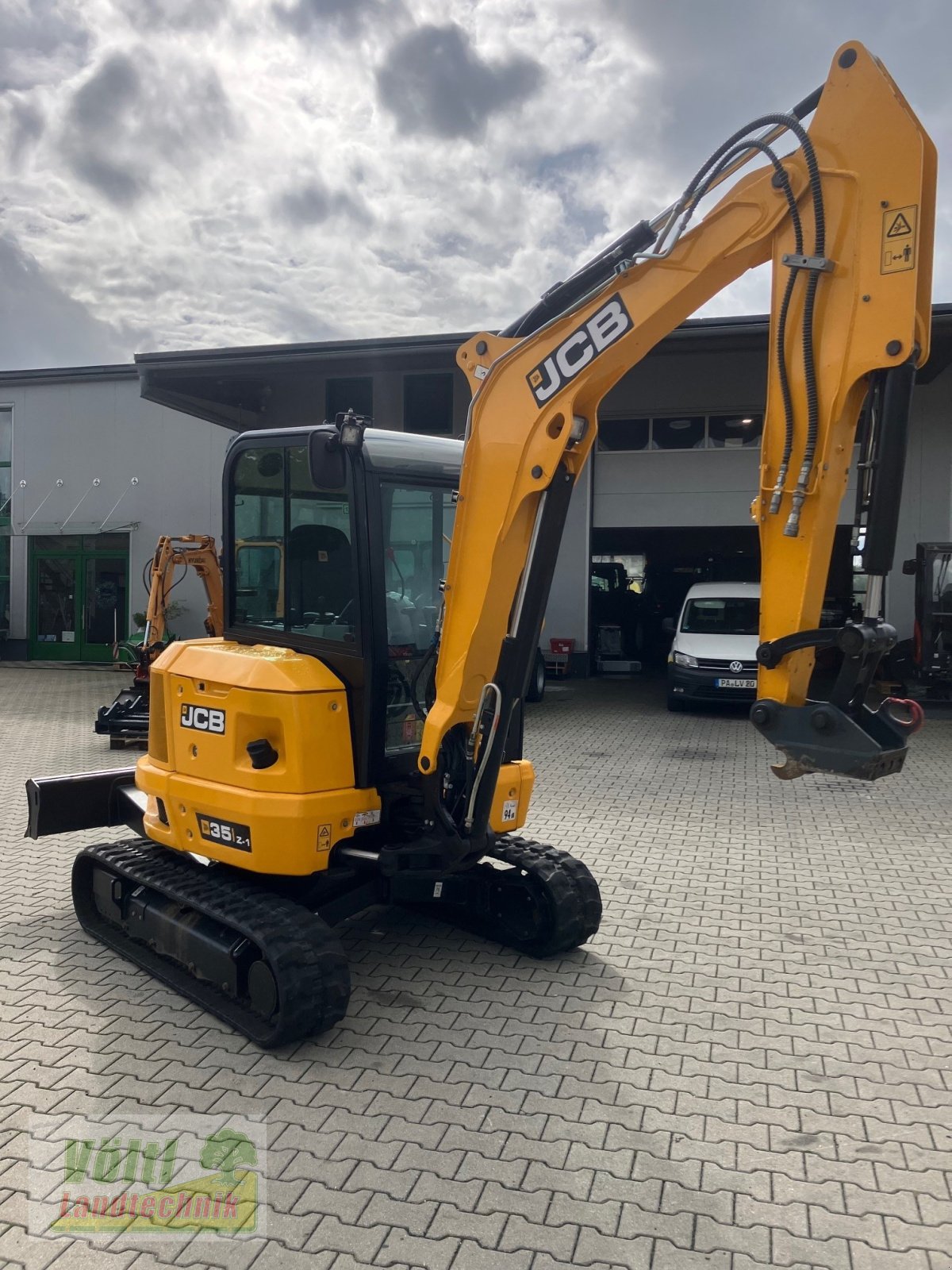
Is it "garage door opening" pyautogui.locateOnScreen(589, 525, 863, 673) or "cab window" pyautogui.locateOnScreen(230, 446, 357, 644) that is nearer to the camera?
"cab window" pyautogui.locateOnScreen(230, 446, 357, 644)

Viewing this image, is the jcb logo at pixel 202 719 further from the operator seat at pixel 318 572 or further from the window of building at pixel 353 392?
the window of building at pixel 353 392

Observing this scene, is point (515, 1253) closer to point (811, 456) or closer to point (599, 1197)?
point (599, 1197)

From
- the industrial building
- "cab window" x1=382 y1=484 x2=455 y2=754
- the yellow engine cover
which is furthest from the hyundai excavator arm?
the industrial building

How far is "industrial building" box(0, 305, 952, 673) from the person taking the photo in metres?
15.8

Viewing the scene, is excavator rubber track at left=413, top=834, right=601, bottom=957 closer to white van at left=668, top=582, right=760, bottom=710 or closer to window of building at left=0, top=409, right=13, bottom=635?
white van at left=668, top=582, right=760, bottom=710

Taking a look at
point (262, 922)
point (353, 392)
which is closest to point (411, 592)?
point (262, 922)

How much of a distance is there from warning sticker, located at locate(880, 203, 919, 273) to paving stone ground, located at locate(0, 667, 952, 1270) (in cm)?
295

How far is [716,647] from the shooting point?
14062 mm

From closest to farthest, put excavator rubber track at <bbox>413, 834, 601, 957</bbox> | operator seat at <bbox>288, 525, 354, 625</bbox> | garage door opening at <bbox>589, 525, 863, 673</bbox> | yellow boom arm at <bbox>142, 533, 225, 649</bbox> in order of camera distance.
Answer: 1. operator seat at <bbox>288, 525, 354, 625</bbox>
2. excavator rubber track at <bbox>413, 834, 601, 957</bbox>
3. yellow boom arm at <bbox>142, 533, 225, 649</bbox>
4. garage door opening at <bbox>589, 525, 863, 673</bbox>

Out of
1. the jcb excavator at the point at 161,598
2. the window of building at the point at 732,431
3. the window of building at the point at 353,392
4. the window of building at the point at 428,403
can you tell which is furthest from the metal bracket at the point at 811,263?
the window of building at the point at 353,392

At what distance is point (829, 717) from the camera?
3.10m

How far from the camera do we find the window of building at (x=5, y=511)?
21.8m

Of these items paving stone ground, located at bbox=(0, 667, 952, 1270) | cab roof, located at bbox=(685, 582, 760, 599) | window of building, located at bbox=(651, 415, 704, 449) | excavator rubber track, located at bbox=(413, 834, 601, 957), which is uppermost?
window of building, located at bbox=(651, 415, 704, 449)

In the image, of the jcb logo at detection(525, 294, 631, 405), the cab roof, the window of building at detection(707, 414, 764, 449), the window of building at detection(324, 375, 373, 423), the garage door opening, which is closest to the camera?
the jcb logo at detection(525, 294, 631, 405)
